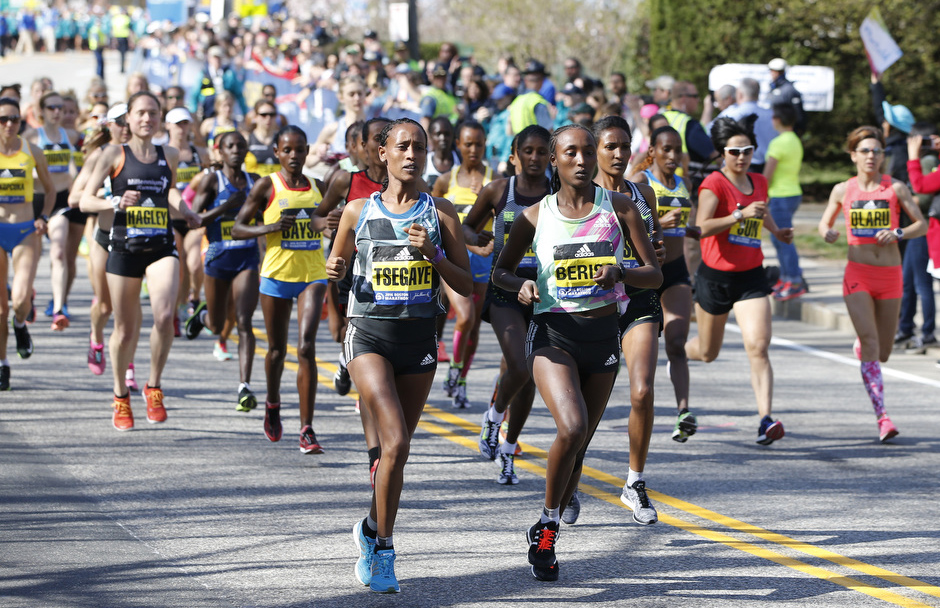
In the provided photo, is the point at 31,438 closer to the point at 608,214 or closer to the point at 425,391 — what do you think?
the point at 425,391

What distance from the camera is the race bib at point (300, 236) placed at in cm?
862

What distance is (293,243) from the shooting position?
8.62m

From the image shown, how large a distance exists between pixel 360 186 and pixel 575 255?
103 inches

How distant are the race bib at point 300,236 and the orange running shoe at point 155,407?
1493 millimetres

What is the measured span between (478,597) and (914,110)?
21708 mm

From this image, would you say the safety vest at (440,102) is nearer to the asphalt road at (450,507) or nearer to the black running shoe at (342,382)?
the asphalt road at (450,507)

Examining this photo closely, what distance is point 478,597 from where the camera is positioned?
18.7 ft

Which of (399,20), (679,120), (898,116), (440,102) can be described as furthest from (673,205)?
(399,20)

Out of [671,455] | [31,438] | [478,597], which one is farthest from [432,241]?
[31,438]

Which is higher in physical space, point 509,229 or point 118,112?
point 118,112

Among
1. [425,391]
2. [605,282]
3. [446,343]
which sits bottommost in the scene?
[446,343]

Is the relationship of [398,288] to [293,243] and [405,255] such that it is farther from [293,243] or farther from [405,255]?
[293,243]

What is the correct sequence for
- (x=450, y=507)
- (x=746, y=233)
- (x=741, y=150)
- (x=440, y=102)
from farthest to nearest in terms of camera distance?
(x=440, y=102)
(x=746, y=233)
(x=741, y=150)
(x=450, y=507)

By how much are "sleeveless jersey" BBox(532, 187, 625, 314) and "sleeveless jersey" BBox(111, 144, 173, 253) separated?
3.77 meters
